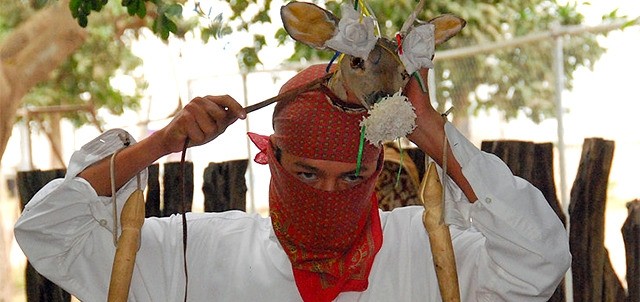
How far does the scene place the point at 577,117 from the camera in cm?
646

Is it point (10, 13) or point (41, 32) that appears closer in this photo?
point (41, 32)

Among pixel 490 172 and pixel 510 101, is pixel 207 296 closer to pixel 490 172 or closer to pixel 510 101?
pixel 490 172

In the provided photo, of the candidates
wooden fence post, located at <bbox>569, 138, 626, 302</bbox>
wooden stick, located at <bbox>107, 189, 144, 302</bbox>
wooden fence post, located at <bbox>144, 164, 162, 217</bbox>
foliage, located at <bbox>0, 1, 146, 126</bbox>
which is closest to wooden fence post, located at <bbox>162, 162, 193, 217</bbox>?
wooden fence post, located at <bbox>144, 164, 162, 217</bbox>

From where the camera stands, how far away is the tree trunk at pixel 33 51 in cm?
551

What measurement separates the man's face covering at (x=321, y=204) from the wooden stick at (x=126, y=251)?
1.58 ft

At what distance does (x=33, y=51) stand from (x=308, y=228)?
3.52 meters

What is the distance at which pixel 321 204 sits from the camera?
8.53ft

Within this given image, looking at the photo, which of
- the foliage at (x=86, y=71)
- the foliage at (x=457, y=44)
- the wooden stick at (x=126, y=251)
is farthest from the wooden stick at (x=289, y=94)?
the foliage at (x=86, y=71)

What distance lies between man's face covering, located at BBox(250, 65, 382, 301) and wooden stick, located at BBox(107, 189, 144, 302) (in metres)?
0.48

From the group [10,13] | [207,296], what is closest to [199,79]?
[10,13]

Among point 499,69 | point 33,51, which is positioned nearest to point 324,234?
point 33,51

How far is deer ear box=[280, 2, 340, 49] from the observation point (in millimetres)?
2098

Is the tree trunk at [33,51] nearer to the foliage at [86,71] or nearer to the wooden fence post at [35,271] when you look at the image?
the wooden fence post at [35,271]

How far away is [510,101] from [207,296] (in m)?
5.04
